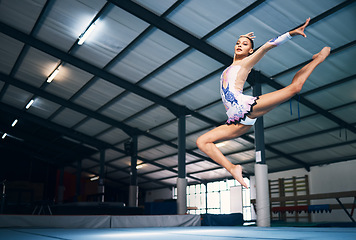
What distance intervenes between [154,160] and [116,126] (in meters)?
5.73

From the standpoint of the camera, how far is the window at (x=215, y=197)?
21750mm

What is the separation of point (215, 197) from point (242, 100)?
2275 centimetres

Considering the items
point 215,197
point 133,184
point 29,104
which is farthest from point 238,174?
point 215,197

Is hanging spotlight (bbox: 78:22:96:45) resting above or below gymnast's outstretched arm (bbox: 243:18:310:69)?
above

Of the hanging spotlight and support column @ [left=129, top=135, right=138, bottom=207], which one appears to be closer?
the hanging spotlight

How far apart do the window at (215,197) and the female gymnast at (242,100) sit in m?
19.5

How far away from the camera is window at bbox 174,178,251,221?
21750 millimetres

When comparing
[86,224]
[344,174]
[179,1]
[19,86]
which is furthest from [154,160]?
[179,1]

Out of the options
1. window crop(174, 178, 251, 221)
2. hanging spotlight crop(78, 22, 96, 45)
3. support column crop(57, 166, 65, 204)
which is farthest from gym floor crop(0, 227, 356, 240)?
support column crop(57, 166, 65, 204)

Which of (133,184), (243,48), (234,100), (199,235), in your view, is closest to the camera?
(234,100)

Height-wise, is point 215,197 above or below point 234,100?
below

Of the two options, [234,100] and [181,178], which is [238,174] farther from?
[181,178]

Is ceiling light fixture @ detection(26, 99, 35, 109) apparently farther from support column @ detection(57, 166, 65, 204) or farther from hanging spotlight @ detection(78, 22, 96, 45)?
support column @ detection(57, 166, 65, 204)

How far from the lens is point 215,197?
24641mm
